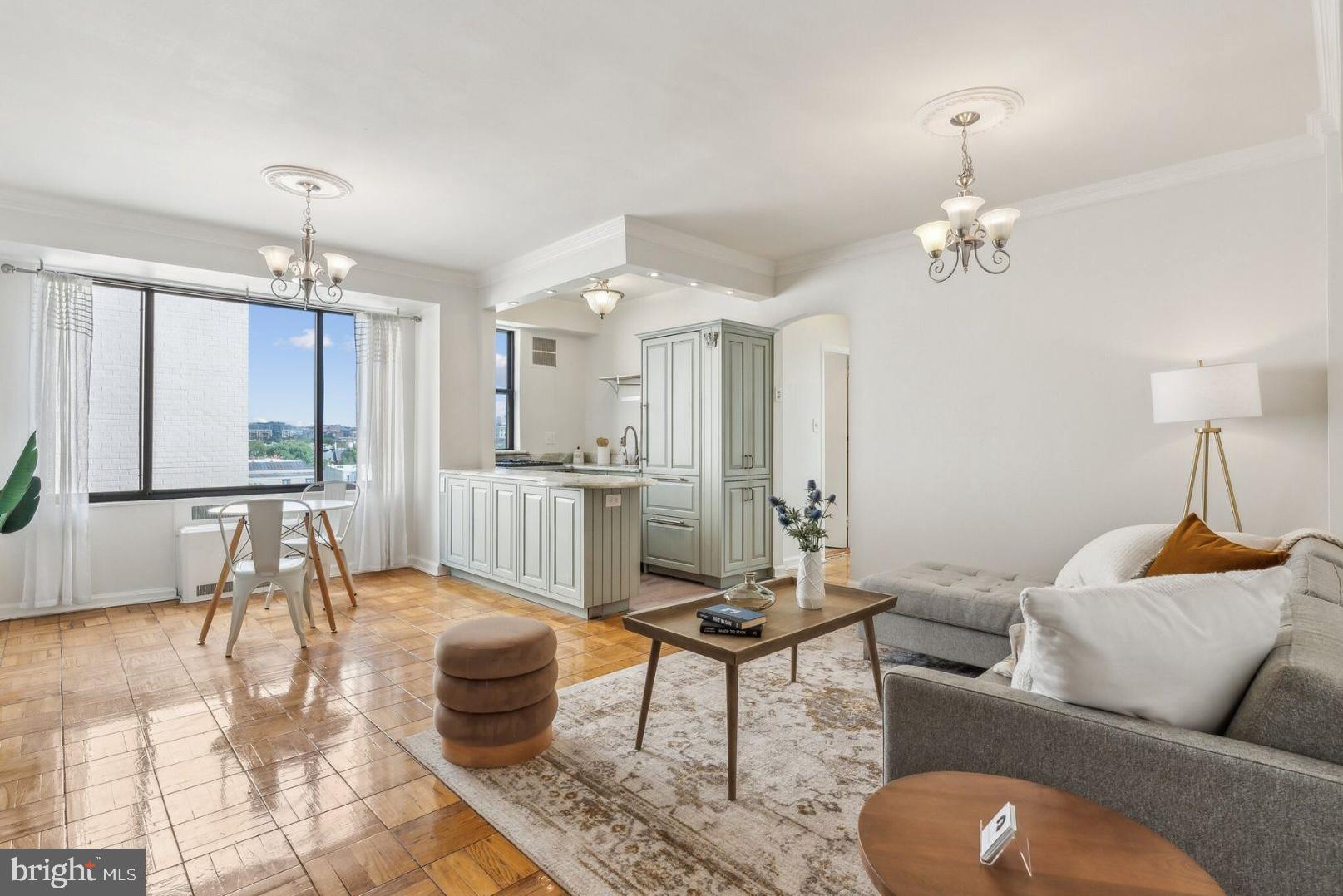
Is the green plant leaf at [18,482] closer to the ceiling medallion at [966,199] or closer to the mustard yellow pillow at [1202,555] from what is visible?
the ceiling medallion at [966,199]

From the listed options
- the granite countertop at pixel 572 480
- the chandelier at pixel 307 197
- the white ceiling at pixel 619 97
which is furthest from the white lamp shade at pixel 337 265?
the granite countertop at pixel 572 480

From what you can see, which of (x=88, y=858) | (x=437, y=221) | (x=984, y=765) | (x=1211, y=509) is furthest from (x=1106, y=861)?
(x=437, y=221)

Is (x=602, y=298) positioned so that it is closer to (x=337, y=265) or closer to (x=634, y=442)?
(x=337, y=265)

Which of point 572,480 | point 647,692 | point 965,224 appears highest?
point 965,224

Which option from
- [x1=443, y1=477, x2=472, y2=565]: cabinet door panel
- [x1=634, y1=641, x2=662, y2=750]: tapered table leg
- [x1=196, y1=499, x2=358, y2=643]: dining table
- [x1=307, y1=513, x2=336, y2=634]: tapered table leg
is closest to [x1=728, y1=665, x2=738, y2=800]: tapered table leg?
[x1=634, y1=641, x2=662, y2=750]: tapered table leg

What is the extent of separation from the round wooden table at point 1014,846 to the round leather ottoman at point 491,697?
1579 millimetres

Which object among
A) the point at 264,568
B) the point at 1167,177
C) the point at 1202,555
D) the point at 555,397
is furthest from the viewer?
the point at 555,397

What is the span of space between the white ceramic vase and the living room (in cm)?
1

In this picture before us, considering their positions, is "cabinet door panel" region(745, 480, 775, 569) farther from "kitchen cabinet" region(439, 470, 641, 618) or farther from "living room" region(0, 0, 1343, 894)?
"kitchen cabinet" region(439, 470, 641, 618)

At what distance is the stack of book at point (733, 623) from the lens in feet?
7.76

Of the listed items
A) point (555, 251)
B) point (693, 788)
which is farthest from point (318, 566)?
point (693, 788)

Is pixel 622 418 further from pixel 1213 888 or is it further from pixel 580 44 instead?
pixel 1213 888

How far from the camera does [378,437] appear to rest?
Result: 19.4 ft

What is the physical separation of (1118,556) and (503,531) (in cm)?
399
